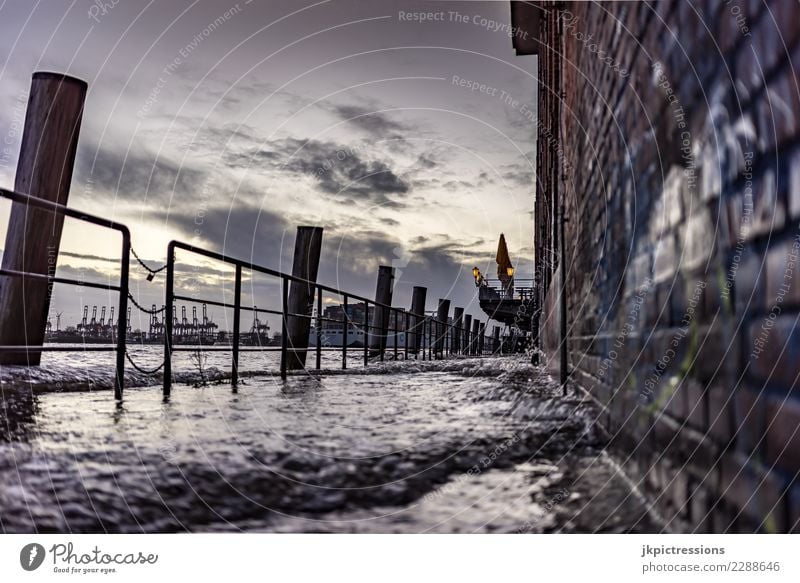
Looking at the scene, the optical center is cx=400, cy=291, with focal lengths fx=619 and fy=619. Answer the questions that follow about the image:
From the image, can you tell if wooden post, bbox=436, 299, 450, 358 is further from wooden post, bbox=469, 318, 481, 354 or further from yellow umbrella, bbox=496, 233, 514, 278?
Answer: wooden post, bbox=469, 318, 481, 354

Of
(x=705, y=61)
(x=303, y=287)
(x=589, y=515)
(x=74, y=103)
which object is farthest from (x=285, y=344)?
(x=705, y=61)

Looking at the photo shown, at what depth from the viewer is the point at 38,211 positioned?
2920 millimetres

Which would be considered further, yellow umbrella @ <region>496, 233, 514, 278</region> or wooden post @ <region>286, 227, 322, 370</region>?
yellow umbrella @ <region>496, 233, 514, 278</region>

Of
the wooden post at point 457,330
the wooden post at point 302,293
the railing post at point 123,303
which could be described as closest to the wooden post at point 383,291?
the wooden post at point 457,330

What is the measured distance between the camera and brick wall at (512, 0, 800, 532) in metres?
0.54

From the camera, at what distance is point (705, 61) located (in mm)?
745

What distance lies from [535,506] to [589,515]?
8cm

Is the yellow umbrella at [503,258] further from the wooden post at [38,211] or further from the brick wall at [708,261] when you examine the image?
the brick wall at [708,261]
